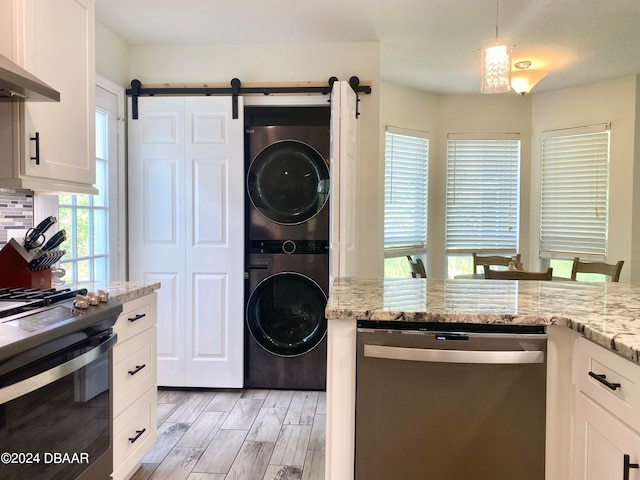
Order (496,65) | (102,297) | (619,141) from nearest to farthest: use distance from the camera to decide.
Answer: (102,297) < (496,65) < (619,141)

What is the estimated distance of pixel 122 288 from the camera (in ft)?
6.78

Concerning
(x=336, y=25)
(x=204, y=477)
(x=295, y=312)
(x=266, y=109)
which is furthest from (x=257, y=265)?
(x=336, y=25)

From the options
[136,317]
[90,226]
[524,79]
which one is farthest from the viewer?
→ [524,79]

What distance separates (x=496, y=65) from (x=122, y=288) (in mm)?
2165

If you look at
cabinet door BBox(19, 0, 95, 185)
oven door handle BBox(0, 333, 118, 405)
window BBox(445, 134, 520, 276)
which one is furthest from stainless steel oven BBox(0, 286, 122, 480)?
window BBox(445, 134, 520, 276)

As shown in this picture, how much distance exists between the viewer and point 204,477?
2121mm

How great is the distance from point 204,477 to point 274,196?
5.88 feet

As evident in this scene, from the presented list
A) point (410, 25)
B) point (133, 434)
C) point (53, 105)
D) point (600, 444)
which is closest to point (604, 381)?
point (600, 444)

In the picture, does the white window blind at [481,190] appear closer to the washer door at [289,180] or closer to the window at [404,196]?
A: the window at [404,196]

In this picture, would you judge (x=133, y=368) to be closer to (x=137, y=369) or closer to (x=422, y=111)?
(x=137, y=369)

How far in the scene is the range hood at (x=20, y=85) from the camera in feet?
4.69

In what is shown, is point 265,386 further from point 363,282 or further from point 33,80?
point 33,80

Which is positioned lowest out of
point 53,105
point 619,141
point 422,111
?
point 53,105

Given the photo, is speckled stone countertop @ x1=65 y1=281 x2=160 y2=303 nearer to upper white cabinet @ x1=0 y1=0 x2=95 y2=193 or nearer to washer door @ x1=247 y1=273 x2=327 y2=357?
upper white cabinet @ x1=0 y1=0 x2=95 y2=193
